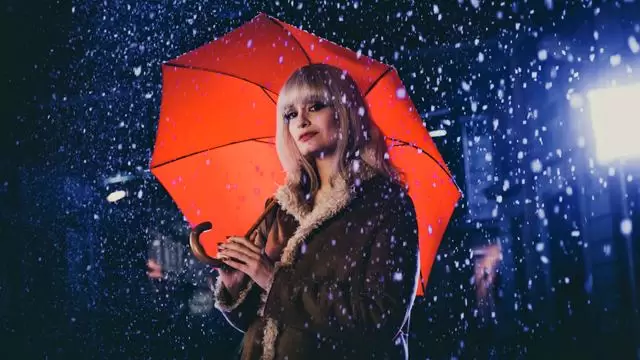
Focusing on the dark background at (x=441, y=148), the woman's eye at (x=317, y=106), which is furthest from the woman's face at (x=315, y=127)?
the dark background at (x=441, y=148)

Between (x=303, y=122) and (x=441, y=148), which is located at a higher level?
(x=441, y=148)

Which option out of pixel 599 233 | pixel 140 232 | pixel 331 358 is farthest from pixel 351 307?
pixel 140 232

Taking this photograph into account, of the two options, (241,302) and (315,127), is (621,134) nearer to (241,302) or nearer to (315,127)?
(315,127)

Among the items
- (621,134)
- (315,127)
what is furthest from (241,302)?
(621,134)

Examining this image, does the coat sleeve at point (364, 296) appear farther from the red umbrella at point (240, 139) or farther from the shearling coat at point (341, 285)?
the red umbrella at point (240, 139)

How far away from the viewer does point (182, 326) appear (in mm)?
7883

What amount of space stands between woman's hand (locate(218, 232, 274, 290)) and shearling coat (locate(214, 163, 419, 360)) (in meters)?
0.04

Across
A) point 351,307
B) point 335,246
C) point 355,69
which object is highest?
point 355,69

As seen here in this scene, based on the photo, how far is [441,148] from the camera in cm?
1045

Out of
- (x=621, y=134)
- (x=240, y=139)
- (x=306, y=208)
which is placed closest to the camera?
(x=306, y=208)

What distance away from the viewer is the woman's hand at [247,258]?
4.83ft

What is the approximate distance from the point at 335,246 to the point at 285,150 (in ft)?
1.69

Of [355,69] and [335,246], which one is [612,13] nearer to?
[355,69]

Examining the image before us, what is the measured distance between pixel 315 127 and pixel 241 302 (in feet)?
2.02
